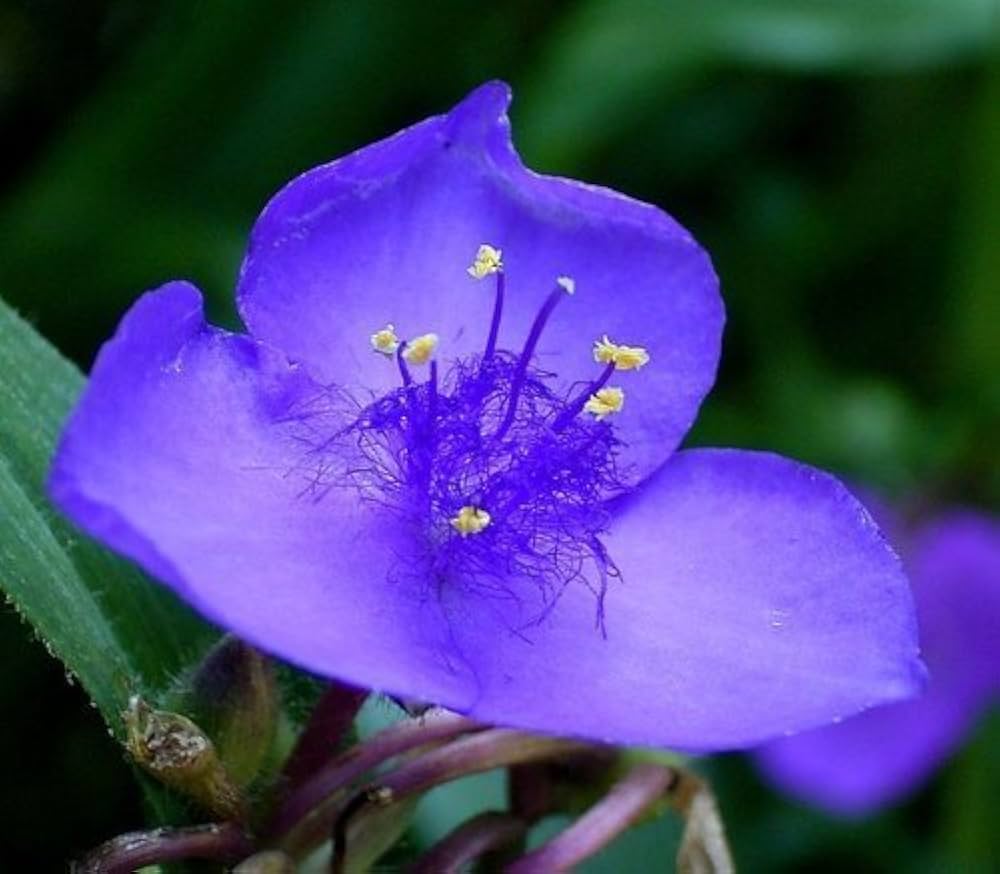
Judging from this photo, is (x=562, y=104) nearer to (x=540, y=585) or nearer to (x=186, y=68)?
(x=186, y=68)

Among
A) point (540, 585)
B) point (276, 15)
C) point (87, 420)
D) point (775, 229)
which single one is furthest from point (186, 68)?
point (87, 420)

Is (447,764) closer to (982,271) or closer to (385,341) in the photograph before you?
(385,341)

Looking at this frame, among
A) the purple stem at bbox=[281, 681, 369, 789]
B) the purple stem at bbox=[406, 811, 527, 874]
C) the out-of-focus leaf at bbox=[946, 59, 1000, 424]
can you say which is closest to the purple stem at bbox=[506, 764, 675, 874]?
the purple stem at bbox=[406, 811, 527, 874]

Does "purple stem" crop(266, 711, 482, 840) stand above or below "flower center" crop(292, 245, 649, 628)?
below

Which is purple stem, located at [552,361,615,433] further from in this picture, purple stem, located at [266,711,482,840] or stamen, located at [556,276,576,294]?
purple stem, located at [266,711,482,840]

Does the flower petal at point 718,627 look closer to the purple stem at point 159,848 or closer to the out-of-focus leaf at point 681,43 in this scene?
the purple stem at point 159,848
